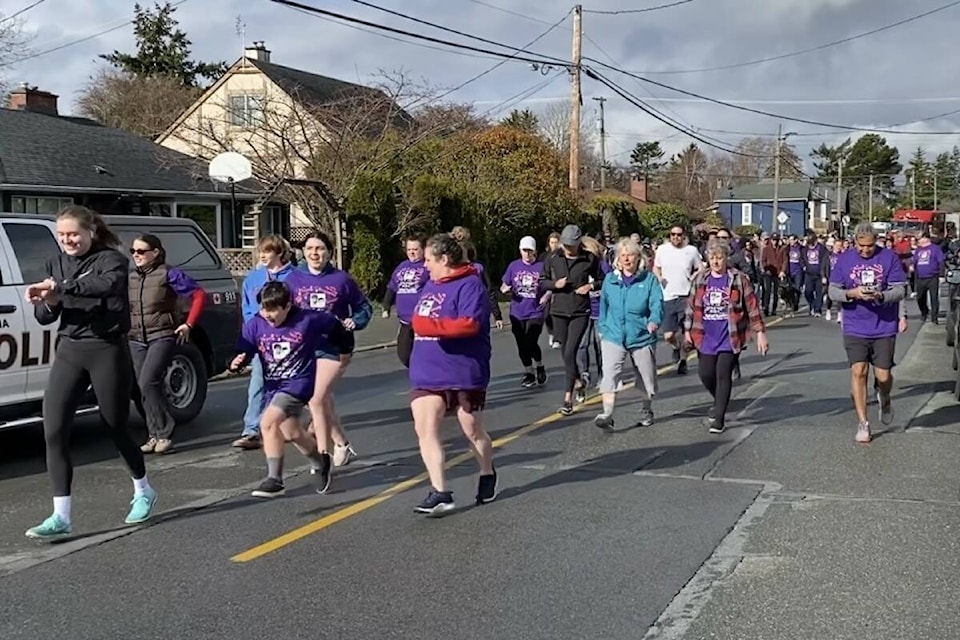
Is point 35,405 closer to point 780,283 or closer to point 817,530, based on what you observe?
point 817,530

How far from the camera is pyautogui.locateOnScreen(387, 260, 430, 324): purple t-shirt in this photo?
9.86 meters

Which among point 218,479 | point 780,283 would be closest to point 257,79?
point 780,283

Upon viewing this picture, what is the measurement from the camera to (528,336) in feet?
39.4

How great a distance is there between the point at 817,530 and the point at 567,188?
27566 millimetres

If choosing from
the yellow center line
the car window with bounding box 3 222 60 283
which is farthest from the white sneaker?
the car window with bounding box 3 222 60 283

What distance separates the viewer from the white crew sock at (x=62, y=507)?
596 centimetres

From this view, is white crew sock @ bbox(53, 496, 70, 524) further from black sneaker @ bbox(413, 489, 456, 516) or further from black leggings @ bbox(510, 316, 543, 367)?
black leggings @ bbox(510, 316, 543, 367)

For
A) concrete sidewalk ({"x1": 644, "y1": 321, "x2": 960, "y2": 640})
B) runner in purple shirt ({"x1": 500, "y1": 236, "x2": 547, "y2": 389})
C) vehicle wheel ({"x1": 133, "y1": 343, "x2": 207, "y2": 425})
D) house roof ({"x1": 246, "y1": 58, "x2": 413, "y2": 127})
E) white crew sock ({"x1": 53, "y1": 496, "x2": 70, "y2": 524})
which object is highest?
house roof ({"x1": 246, "y1": 58, "x2": 413, "y2": 127})

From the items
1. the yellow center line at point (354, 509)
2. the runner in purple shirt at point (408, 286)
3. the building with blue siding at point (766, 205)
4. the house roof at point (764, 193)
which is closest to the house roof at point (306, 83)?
the runner in purple shirt at point (408, 286)

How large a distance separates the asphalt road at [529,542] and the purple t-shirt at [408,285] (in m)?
1.12

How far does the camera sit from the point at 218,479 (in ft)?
24.8

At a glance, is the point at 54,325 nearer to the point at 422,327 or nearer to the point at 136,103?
the point at 422,327

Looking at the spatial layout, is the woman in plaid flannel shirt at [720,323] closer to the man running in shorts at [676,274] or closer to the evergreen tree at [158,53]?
the man running in shorts at [676,274]

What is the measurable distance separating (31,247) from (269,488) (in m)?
3.12
